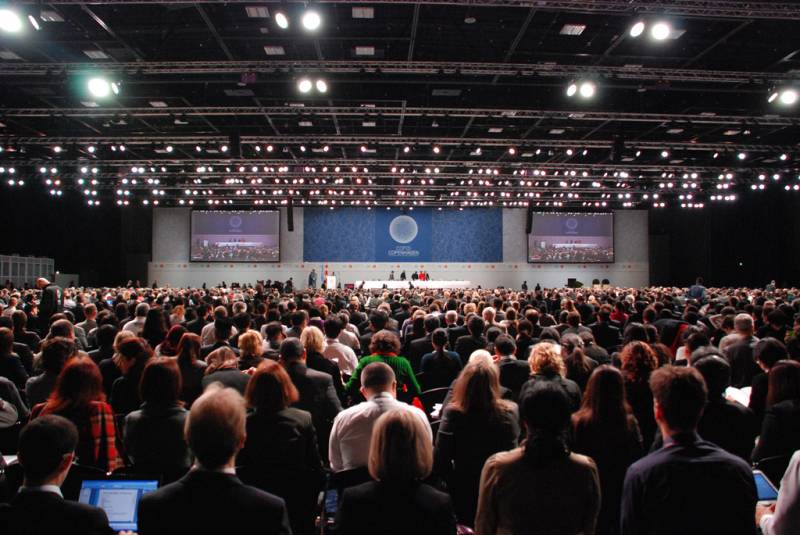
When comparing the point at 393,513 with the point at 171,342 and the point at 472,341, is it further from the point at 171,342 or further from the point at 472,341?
the point at 472,341

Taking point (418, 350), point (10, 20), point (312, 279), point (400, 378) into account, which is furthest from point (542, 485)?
point (312, 279)

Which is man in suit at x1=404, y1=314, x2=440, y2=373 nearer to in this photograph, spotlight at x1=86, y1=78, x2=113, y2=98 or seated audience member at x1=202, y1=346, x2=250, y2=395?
seated audience member at x1=202, y1=346, x2=250, y2=395

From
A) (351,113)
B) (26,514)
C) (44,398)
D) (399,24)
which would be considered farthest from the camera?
(351,113)

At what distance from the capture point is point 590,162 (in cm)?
2291

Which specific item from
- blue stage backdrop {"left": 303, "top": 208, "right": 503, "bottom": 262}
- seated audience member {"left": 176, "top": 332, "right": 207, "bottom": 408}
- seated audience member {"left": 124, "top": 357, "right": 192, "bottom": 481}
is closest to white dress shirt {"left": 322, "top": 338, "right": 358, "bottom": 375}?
seated audience member {"left": 176, "top": 332, "right": 207, "bottom": 408}

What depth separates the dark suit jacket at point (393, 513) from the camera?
1.97 meters

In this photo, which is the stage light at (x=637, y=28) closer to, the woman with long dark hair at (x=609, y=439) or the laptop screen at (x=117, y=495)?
the woman with long dark hair at (x=609, y=439)

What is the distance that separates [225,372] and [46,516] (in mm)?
2384

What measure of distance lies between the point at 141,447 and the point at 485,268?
32.9 meters

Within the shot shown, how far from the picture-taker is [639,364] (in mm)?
3922

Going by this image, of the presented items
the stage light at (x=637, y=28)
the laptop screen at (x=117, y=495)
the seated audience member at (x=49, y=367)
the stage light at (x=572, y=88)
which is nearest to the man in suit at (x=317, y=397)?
the laptop screen at (x=117, y=495)

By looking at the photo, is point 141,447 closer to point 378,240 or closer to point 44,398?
point 44,398

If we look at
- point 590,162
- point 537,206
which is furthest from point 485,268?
point 590,162

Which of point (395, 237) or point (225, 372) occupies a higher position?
point (395, 237)
